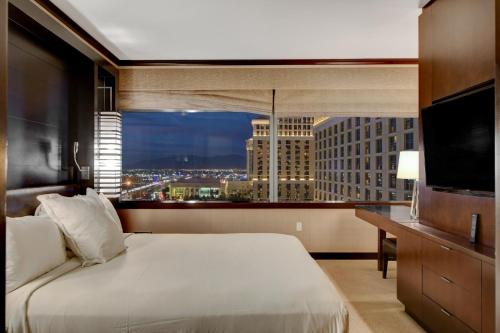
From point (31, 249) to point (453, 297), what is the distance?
260cm

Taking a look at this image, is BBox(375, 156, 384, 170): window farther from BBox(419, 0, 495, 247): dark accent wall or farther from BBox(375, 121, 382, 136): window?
BBox(419, 0, 495, 247): dark accent wall

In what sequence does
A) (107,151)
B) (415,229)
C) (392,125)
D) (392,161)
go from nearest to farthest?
1. (415,229)
2. (107,151)
3. (392,125)
4. (392,161)

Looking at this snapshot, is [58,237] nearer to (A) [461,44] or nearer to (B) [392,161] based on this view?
(A) [461,44]

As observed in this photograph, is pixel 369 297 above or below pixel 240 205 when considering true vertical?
below

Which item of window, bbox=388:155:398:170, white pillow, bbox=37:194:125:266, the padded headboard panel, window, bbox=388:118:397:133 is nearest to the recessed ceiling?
window, bbox=388:118:397:133

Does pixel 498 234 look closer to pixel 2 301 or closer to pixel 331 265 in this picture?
pixel 2 301

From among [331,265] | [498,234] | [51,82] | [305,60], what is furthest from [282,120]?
[498,234]

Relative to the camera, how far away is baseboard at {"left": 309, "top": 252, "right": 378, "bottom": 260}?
15.1ft

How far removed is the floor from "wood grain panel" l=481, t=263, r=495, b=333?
0.88 meters

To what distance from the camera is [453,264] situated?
2205mm

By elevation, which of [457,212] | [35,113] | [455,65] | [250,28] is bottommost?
[457,212]

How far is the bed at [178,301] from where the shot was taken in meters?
1.69

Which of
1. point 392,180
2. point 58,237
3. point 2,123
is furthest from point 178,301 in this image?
point 392,180

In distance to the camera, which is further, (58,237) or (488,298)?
(58,237)
